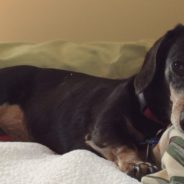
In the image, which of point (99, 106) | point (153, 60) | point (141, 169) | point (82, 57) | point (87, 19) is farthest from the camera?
point (87, 19)

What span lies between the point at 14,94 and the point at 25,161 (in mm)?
751

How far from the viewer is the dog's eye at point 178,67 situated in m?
1.46

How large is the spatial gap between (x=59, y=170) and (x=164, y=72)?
1.85ft

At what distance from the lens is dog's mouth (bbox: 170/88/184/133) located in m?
1.25

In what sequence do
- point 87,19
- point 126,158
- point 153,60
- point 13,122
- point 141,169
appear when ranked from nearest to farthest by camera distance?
1. point 141,169
2. point 126,158
3. point 153,60
4. point 13,122
5. point 87,19

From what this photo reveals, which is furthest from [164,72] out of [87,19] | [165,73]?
[87,19]

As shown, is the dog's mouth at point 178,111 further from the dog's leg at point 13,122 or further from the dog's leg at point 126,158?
the dog's leg at point 13,122

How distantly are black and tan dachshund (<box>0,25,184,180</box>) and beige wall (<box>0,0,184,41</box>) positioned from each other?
0.57 m

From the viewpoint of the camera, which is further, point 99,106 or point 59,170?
point 99,106

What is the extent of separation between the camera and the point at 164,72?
1.55 metres

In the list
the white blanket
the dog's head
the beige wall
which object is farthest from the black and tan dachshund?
the beige wall

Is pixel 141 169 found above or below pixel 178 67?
below

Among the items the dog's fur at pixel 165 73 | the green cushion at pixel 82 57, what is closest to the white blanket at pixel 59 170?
the dog's fur at pixel 165 73

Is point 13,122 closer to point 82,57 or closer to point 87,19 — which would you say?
point 82,57
